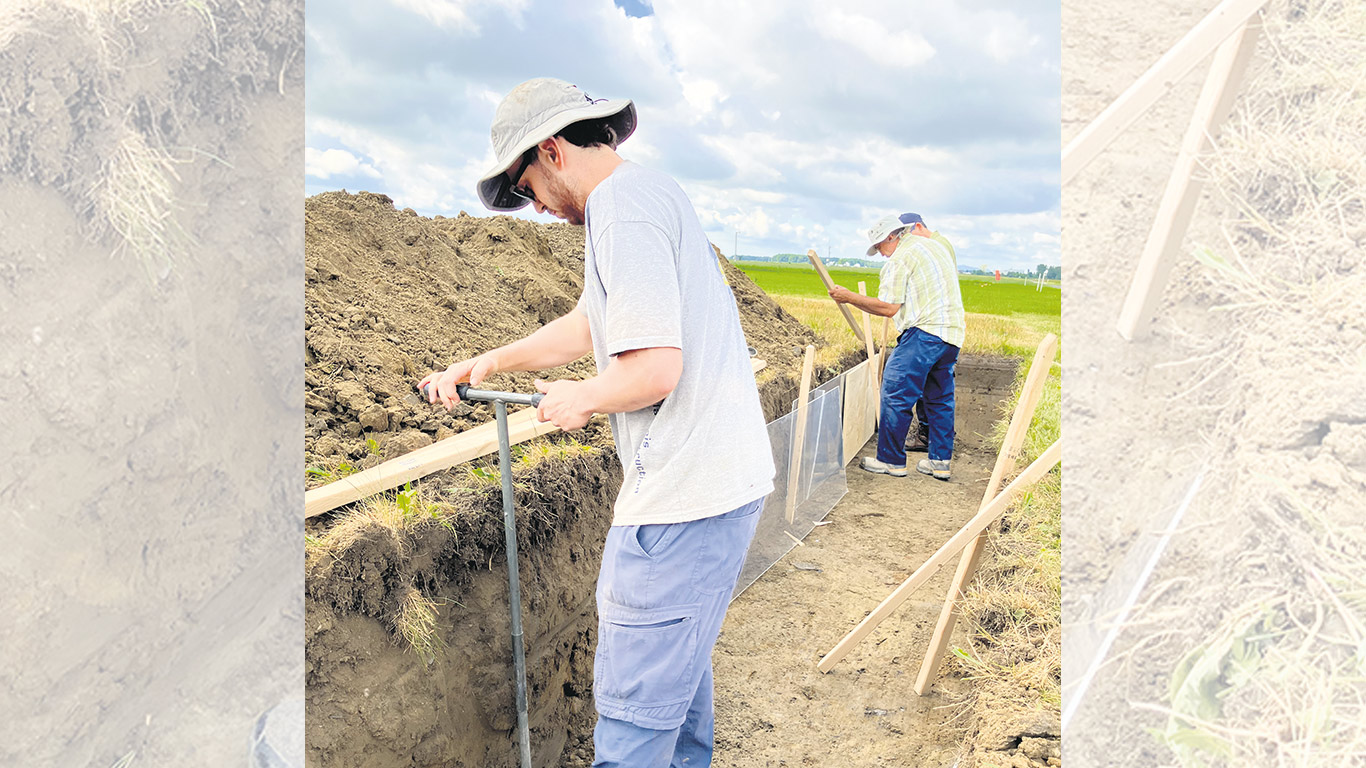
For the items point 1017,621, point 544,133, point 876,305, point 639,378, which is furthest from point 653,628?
point 876,305

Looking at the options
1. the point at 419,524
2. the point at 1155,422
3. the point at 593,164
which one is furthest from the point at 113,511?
the point at 1155,422

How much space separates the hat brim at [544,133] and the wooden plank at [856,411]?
450 cm

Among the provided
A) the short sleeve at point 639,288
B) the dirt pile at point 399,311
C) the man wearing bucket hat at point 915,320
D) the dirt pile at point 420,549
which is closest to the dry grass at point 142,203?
the dirt pile at point 420,549

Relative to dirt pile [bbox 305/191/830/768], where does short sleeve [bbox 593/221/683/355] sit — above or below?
above

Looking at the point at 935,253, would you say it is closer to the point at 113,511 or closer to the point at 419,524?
the point at 419,524

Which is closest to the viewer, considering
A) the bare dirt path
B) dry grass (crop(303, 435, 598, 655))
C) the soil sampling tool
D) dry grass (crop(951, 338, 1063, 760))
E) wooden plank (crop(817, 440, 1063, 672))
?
the soil sampling tool

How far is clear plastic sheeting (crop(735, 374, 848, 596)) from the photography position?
4480 millimetres

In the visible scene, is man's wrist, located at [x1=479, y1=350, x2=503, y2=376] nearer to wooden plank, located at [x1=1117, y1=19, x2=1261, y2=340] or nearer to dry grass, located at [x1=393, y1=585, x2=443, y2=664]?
dry grass, located at [x1=393, y1=585, x2=443, y2=664]

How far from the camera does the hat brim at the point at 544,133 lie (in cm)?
170

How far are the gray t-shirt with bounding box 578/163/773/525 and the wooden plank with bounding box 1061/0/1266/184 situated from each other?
749 millimetres

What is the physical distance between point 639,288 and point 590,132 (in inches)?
17.7

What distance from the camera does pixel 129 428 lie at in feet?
5.83

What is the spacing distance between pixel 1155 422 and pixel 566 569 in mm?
2126

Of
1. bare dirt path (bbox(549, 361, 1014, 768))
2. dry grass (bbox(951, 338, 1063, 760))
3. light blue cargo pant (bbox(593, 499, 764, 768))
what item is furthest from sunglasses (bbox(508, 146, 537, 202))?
bare dirt path (bbox(549, 361, 1014, 768))
